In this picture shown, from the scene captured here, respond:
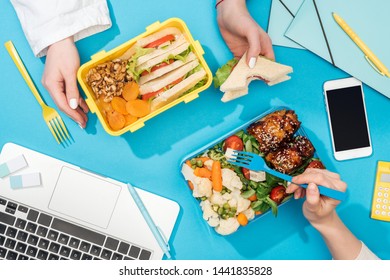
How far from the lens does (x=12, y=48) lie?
1.24 m

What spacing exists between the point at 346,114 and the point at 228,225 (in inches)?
17.5

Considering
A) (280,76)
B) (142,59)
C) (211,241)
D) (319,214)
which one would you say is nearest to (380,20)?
(280,76)

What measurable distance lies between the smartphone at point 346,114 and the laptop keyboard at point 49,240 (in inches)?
24.5

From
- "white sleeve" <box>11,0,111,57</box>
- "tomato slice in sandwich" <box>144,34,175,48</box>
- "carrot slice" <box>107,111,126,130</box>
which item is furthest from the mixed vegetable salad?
"white sleeve" <box>11,0,111,57</box>

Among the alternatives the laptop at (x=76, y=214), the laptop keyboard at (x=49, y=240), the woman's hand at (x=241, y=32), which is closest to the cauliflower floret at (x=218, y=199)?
the laptop at (x=76, y=214)

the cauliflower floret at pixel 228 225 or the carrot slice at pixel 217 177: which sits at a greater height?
the carrot slice at pixel 217 177

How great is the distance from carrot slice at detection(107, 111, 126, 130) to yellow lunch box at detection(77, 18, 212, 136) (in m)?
0.01

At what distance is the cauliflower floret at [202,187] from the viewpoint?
120 cm

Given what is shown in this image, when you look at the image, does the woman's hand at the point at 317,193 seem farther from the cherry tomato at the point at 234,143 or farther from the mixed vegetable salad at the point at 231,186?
the cherry tomato at the point at 234,143

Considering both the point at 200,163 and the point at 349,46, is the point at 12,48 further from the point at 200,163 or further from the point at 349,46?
the point at 349,46

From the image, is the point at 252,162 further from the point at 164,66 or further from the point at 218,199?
the point at 164,66

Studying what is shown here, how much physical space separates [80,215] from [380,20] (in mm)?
971

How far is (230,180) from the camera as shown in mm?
1213

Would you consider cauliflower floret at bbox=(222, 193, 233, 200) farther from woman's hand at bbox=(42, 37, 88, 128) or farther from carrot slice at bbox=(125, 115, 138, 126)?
woman's hand at bbox=(42, 37, 88, 128)
